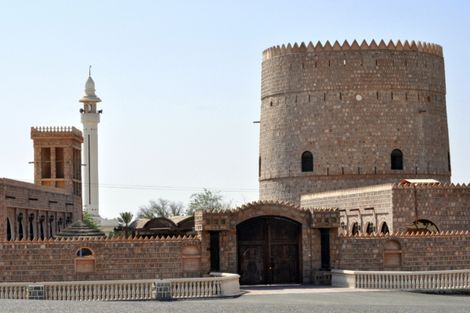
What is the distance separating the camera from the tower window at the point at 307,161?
49.7 m

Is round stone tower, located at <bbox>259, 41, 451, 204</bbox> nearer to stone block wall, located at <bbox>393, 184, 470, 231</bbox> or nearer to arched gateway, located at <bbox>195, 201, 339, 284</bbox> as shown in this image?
stone block wall, located at <bbox>393, 184, 470, 231</bbox>

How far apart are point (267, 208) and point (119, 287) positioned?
6.42m

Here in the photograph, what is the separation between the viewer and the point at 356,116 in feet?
161

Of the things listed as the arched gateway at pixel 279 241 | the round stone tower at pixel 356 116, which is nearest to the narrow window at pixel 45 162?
the round stone tower at pixel 356 116

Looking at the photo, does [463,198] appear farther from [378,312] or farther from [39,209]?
[39,209]

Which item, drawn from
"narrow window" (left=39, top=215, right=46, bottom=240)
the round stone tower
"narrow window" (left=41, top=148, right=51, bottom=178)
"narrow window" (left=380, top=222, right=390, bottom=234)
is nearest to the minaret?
"narrow window" (left=41, top=148, right=51, bottom=178)

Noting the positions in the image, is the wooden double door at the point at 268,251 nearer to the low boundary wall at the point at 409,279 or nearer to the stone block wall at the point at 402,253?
the stone block wall at the point at 402,253

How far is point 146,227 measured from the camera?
5381cm

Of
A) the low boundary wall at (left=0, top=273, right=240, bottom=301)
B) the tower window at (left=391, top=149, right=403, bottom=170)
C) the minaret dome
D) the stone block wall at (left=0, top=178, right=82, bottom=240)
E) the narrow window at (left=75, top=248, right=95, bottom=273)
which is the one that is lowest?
the low boundary wall at (left=0, top=273, right=240, bottom=301)

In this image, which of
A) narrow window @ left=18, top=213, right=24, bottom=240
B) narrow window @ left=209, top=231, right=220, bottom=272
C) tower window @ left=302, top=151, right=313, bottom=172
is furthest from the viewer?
narrow window @ left=18, top=213, right=24, bottom=240

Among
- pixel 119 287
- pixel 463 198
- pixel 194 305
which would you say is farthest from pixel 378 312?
pixel 463 198

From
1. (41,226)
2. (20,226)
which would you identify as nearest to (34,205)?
(20,226)

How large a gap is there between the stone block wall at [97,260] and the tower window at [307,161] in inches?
596

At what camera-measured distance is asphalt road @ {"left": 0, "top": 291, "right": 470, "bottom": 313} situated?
2648cm
